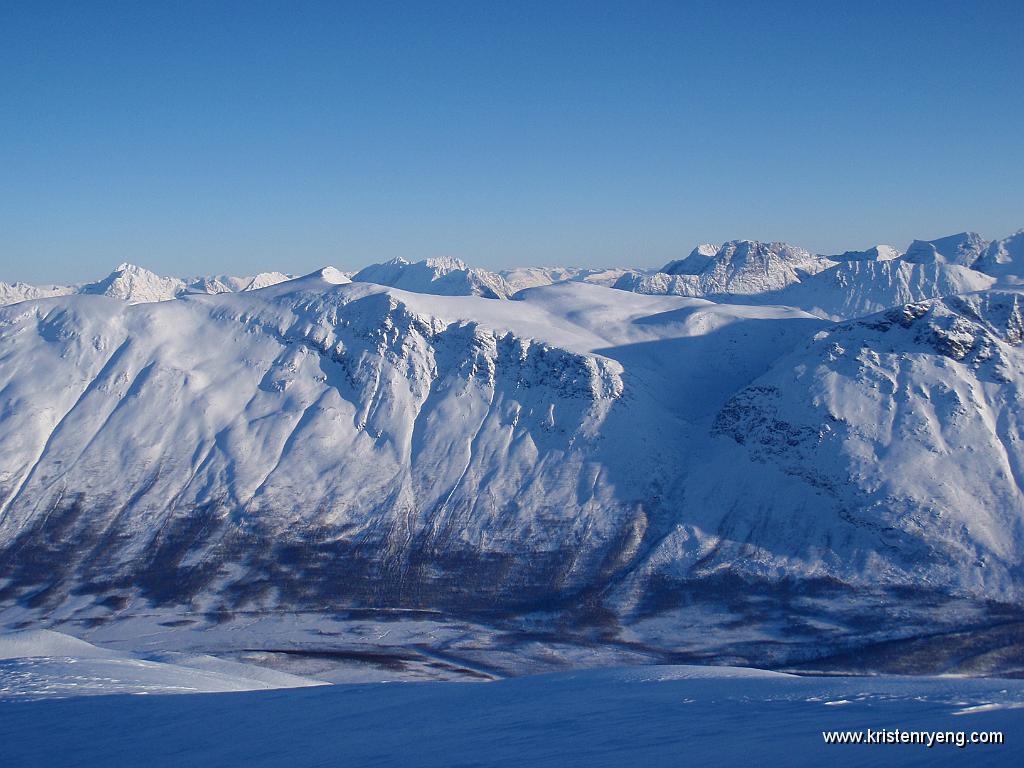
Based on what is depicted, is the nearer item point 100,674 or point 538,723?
point 538,723

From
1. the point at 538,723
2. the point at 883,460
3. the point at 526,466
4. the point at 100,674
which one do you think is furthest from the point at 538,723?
the point at 526,466

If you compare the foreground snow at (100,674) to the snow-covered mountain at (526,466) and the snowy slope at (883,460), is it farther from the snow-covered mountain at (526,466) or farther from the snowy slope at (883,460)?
the snowy slope at (883,460)

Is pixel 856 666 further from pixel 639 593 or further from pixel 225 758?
pixel 225 758

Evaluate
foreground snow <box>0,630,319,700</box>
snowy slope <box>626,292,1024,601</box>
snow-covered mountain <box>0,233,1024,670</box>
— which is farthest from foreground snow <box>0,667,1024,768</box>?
snowy slope <box>626,292,1024,601</box>

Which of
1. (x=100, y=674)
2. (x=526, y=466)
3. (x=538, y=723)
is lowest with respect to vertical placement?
(x=100, y=674)

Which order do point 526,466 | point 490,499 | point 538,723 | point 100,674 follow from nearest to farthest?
point 538,723 < point 100,674 < point 490,499 < point 526,466

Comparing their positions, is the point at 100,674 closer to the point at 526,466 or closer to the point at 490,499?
the point at 490,499
